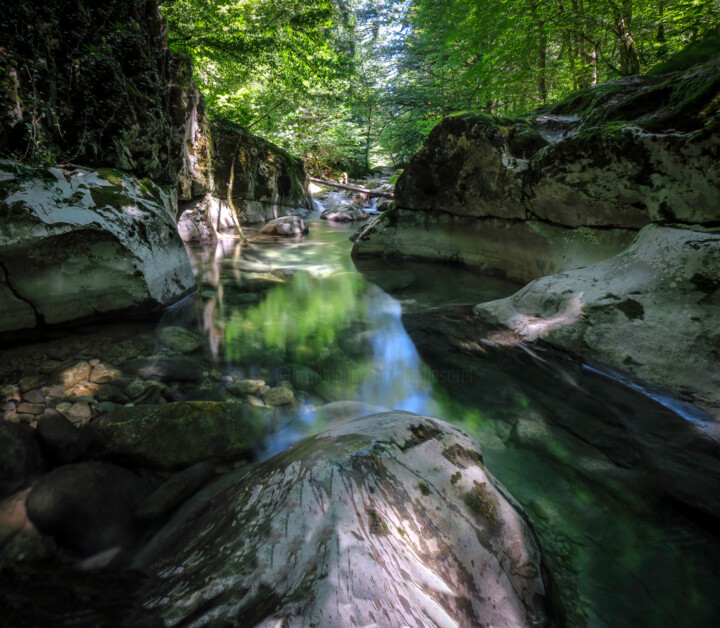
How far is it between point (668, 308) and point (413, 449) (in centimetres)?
281

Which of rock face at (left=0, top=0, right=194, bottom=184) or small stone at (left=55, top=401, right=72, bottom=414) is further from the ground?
rock face at (left=0, top=0, right=194, bottom=184)

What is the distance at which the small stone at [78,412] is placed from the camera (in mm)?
2415

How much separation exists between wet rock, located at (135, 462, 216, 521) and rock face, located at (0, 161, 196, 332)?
2.72m

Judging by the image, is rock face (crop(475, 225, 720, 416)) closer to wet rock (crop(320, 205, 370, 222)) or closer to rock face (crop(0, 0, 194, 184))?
rock face (crop(0, 0, 194, 184))

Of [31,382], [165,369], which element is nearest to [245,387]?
[165,369]

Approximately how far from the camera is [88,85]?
4.38 metres

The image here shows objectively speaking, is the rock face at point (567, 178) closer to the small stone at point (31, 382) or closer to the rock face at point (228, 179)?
the small stone at point (31, 382)

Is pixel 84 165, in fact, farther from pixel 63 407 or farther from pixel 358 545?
pixel 358 545

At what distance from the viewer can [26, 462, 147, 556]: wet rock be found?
157cm

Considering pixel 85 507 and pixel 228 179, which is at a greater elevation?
pixel 228 179

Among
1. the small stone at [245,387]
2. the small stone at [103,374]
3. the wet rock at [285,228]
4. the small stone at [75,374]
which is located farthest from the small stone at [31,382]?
the wet rock at [285,228]

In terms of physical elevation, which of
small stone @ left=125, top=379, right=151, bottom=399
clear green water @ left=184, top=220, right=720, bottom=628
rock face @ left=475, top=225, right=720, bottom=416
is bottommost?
clear green water @ left=184, top=220, right=720, bottom=628

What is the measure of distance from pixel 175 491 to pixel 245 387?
4.19 feet

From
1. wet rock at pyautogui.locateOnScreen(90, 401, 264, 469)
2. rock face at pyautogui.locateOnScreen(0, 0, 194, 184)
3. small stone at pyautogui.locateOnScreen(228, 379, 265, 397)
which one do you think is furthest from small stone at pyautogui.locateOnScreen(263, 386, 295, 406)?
rock face at pyautogui.locateOnScreen(0, 0, 194, 184)
